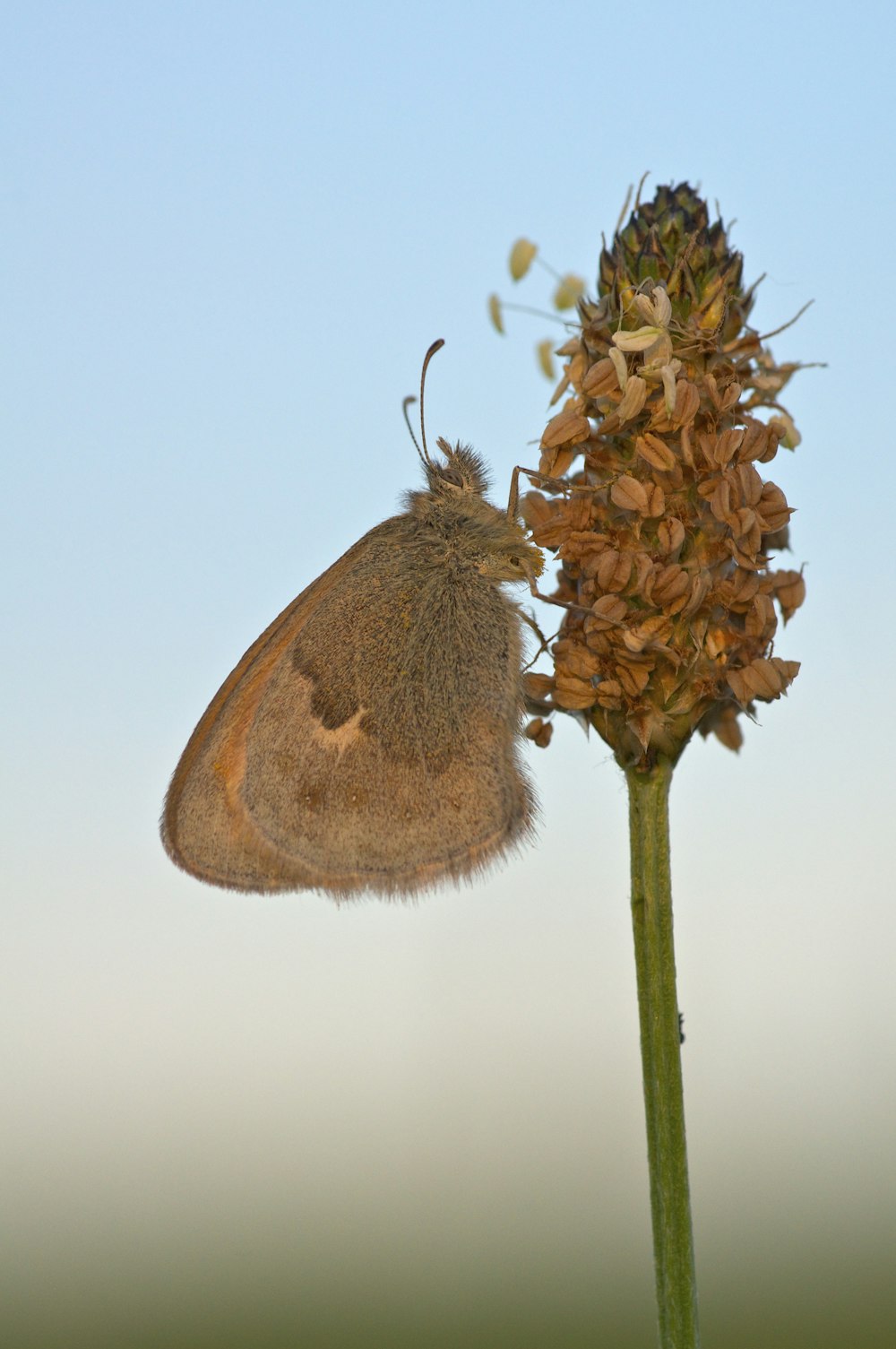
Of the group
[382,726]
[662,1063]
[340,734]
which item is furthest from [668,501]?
[340,734]

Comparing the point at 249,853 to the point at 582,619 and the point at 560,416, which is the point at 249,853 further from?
the point at 560,416

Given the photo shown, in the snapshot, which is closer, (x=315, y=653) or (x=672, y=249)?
(x=672, y=249)

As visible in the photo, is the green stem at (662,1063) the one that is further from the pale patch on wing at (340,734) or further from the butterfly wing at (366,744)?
the pale patch on wing at (340,734)

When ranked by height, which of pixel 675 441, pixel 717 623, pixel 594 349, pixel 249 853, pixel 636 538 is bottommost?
pixel 249 853

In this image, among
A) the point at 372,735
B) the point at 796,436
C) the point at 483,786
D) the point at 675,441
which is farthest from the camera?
the point at 372,735

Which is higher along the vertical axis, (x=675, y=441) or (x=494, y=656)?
(x=675, y=441)

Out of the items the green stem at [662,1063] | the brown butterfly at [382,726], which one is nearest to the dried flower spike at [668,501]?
the green stem at [662,1063]

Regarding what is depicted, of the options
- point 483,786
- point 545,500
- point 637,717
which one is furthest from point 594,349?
point 483,786
